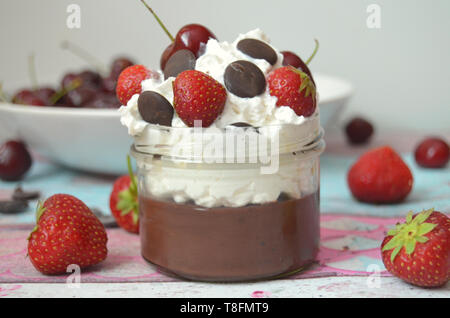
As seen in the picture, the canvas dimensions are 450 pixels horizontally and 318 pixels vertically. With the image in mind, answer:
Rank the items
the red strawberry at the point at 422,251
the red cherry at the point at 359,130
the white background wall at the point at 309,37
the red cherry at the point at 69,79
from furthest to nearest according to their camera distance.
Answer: the white background wall at the point at 309,37, the red cherry at the point at 359,130, the red cherry at the point at 69,79, the red strawberry at the point at 422,251

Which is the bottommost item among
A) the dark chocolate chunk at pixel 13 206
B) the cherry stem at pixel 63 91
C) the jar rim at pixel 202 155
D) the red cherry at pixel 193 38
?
the dark chocolate chunk at pixel 13 206

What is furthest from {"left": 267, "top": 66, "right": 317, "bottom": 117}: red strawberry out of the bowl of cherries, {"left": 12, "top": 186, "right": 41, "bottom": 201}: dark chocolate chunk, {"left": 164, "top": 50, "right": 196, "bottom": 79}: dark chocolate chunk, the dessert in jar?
{"left": 12, "top": 186, "right": 41, "bottom": 201}: dark chocolate chunk

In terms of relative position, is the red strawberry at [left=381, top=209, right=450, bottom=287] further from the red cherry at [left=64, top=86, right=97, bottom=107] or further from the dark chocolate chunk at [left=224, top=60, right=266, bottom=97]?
the red cherry at [left=64, top=86, right=97, bottom=107]

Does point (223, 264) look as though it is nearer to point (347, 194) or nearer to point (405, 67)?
point (347, 194)

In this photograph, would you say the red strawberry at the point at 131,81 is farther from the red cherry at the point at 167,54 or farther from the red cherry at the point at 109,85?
the red cherry at the point at 109,85

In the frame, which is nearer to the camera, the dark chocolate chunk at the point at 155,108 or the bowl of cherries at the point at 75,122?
the dark chocolate chunk at the point at 155,108

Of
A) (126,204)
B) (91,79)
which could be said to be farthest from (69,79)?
(126,204)

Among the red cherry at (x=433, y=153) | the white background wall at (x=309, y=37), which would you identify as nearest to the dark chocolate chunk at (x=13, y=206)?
the white background wall at (x=309, y=37)

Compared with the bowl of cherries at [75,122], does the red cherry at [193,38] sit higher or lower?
higher

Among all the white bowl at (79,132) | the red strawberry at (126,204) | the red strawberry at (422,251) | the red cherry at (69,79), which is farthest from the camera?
the red cherry at (69,79)
